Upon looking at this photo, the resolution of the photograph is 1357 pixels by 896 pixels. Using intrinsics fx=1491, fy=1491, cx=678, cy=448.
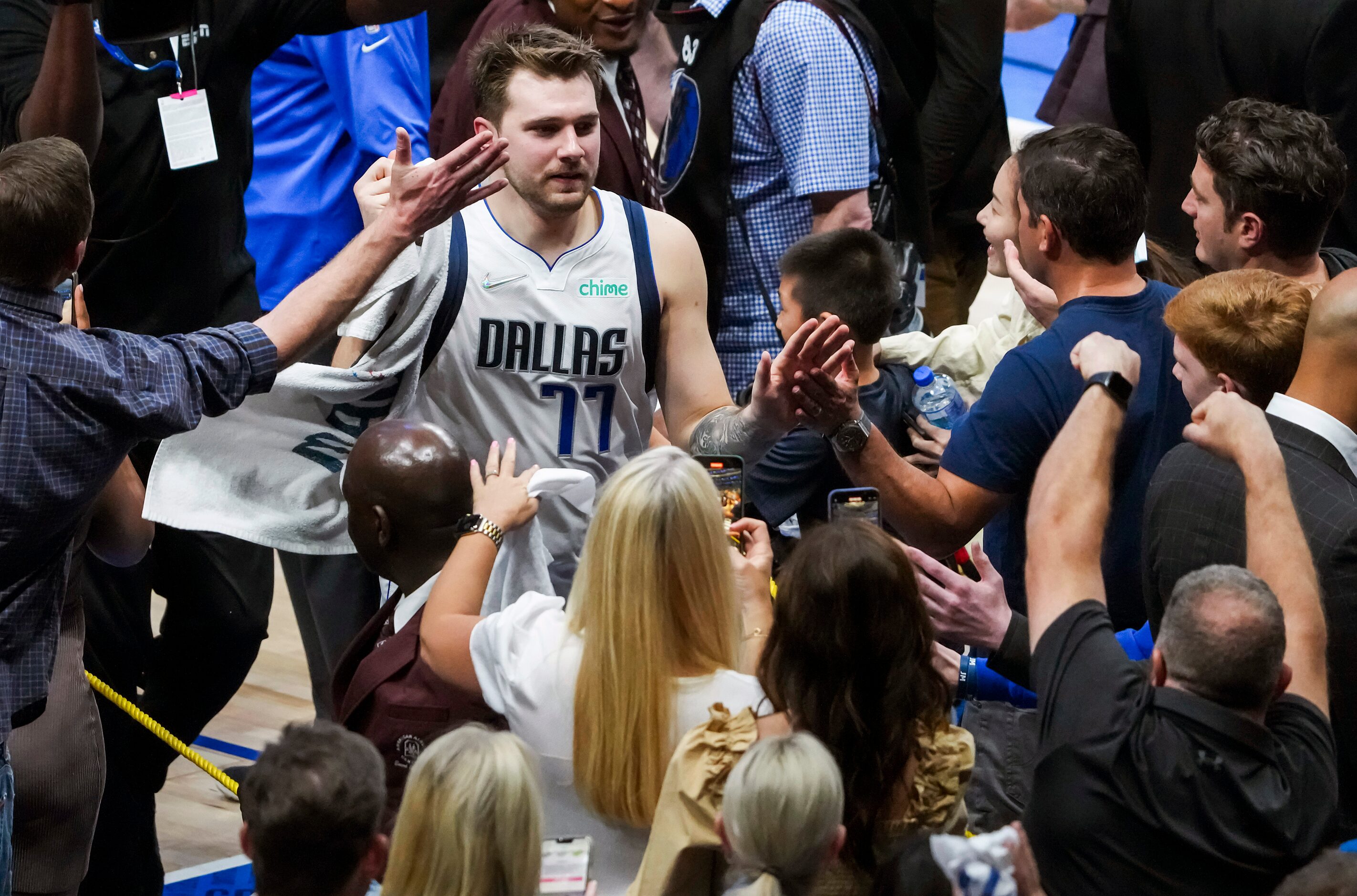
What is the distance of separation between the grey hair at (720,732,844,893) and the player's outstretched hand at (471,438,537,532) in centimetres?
84

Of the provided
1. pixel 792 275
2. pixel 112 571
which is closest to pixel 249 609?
pixel 112 571

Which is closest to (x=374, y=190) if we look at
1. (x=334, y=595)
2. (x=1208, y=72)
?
(x=334, y=595)

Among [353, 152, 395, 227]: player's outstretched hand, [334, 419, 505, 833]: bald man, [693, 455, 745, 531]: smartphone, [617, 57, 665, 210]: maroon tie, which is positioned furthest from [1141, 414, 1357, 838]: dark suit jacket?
[617, 57, 665, 210]: maroon tie

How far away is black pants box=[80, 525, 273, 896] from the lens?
3.64m

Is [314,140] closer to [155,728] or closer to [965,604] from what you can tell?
[155,728]

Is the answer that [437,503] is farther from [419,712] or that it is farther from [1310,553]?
[1310,553]

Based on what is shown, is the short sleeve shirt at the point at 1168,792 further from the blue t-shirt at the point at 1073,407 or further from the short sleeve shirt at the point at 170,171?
the short sleeve shirt at the point at 170,171

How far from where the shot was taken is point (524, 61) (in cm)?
325

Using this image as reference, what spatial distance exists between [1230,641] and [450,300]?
1.79 meters

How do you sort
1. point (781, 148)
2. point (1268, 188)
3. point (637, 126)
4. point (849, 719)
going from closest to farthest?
1. point (849, 719)
2. point (1268, 188)
3. point (637, 126)
4. point (781, 148)

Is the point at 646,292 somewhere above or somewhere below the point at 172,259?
above

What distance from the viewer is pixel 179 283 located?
3.84m

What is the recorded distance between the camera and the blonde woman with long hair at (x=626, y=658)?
2057 millimetres

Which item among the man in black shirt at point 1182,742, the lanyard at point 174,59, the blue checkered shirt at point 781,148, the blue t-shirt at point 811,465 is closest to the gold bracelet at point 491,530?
the man in black shirt at point 1182,742
